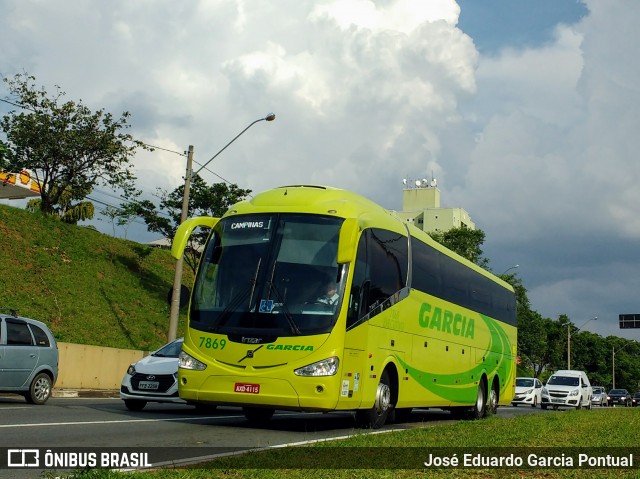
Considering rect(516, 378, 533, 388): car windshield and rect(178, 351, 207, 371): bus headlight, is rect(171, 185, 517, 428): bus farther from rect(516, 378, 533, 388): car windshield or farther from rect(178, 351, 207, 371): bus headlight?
rect(516, 378, 533, 388): car windshield

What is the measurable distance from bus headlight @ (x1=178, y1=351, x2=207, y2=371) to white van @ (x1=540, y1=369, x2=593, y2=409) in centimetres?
3027

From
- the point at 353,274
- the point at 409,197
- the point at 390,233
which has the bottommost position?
the point at 353,274

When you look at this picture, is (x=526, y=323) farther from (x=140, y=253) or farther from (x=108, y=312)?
(x=108, y=312)

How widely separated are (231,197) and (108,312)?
8.44 metres

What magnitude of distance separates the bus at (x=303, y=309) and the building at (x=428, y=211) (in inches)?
4169

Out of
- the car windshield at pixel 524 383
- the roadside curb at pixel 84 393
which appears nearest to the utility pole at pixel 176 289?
the roadside curb at pixel 84 393

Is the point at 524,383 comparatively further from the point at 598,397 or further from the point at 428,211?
the point at 428,211

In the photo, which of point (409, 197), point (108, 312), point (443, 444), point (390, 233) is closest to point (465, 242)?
point (108, 312)

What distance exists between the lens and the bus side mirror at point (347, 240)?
1185 cm

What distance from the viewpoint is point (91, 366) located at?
26812 millimetres

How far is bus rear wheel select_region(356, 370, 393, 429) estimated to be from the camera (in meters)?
Answer: 13.9

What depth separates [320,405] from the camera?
1205 centimetres

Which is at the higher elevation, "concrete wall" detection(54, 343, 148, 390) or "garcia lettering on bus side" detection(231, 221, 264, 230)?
"garcia lettering on bus side" detection(231, 221, 264, 230)

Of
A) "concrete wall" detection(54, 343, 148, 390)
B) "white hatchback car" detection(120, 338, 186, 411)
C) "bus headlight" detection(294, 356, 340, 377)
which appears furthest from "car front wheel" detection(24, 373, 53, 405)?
"bus headlight" detection(294, 356, 340, 377)
